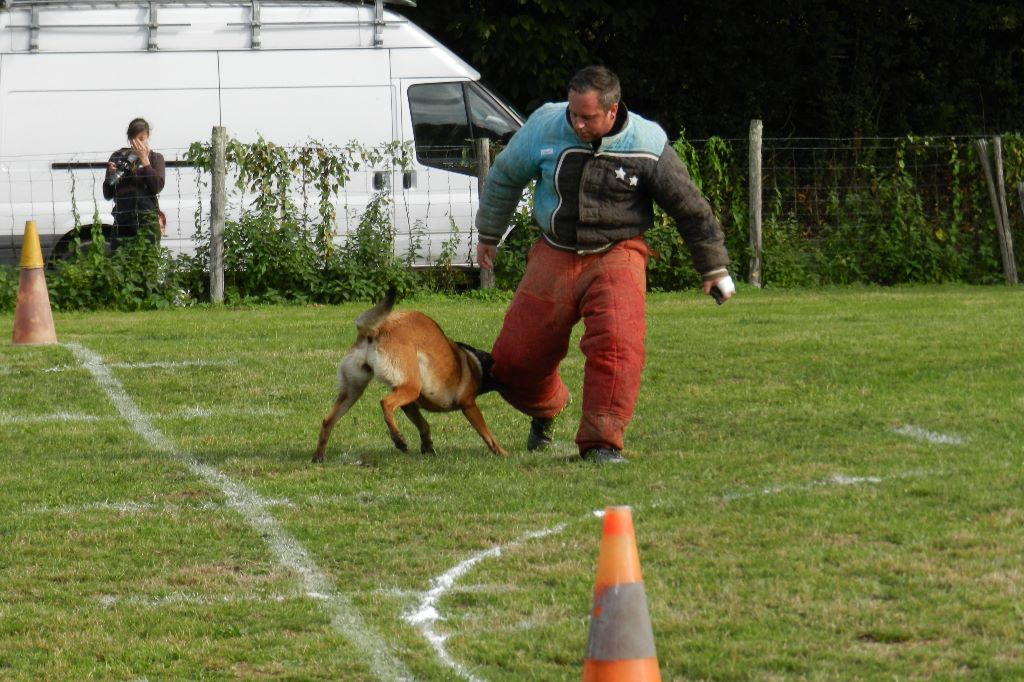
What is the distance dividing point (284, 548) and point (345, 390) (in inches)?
71.7

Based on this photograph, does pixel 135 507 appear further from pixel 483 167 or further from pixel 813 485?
pixel 483 167

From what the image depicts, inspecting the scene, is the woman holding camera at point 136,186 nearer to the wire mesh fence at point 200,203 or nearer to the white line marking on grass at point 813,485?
the wire mesh fence at point 200,203

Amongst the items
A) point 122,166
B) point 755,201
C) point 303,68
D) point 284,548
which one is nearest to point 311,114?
point 303,68

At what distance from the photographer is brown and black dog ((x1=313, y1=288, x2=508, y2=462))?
7.47 metres

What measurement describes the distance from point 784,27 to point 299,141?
10.1 metres

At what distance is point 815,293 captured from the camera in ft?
53.7

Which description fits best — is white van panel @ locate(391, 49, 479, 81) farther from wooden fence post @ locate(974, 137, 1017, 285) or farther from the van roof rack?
wooden fence post @ locate(974, 137, 1017, 285)

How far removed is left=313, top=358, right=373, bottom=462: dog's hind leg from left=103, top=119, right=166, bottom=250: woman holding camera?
7.99m

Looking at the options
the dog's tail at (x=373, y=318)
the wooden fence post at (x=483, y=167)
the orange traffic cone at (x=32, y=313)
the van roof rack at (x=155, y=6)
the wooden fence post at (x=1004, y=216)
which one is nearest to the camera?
the dog's tail at (x=373, y=318)

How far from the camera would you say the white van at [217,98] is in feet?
51.9

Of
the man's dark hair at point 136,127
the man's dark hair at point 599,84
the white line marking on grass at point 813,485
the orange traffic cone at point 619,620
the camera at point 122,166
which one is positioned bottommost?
the white line marking on grass at point 813,485

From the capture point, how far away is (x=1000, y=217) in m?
17.6

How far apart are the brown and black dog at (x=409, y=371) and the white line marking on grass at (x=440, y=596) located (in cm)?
160

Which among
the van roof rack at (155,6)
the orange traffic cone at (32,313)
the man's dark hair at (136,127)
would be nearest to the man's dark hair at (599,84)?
the orange traffic cone at (32,313)
